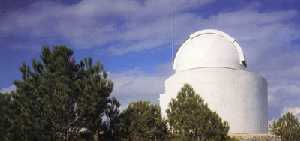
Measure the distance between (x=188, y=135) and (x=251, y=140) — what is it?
9914 mm

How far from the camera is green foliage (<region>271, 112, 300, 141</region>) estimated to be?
4025 cm

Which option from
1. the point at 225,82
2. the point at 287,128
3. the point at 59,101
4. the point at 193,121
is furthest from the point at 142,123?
the point at 287,128

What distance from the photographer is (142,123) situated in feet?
109

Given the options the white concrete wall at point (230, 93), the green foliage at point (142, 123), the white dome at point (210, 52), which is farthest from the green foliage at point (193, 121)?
the white dome at point (210, 52)

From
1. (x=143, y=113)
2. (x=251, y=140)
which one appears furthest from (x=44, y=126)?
(x=251, y=140)

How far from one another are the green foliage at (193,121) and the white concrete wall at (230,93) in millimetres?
9165

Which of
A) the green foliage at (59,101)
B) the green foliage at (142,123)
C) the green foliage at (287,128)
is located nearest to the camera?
the green foliage at (59,101)

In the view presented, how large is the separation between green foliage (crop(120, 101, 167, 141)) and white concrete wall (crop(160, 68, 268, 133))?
24.2ft

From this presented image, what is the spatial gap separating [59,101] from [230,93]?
55.1 feet

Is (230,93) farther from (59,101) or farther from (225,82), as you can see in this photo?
(59,101)

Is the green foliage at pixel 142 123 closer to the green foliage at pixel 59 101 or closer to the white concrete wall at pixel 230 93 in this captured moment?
the green foliage at pixel 59 101

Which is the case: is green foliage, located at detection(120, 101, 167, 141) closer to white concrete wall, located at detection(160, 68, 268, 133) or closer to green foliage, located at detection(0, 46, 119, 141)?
green foliage, located at detection(0, 46, 119, 141)

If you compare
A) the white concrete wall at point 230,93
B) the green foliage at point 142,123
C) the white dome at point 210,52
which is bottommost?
the green foliage at point 142,123

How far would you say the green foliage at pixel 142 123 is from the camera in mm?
32062
